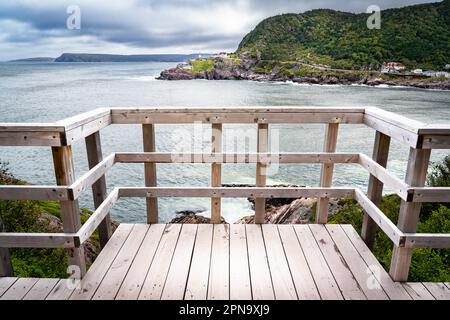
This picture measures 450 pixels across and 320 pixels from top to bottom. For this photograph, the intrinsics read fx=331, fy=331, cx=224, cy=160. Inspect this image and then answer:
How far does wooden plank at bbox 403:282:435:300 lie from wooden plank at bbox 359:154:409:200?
887 mm

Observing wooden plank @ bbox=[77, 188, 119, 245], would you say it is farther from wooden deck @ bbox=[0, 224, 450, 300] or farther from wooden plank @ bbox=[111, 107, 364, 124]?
wooden plank @ bbox=[111, 107, 364, 124]

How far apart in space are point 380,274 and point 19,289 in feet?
11.2

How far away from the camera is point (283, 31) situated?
425 feet

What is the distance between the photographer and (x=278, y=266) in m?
3.38

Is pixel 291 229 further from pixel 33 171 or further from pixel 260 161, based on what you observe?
pixel 33 171

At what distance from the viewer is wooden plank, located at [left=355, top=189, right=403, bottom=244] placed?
9.75ft

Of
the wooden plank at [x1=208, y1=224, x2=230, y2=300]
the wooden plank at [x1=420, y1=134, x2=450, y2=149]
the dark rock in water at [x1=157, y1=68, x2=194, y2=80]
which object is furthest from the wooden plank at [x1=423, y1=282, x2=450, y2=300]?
the dark rock in water at [x1=157, y1=68, x2=194, y2=80]

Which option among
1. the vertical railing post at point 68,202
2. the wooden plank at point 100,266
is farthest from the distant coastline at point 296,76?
the vertical railing post at point 68,202

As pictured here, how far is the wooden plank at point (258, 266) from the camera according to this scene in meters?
2.97

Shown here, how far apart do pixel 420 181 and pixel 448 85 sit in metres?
93.3

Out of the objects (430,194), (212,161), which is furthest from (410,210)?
(212,161)

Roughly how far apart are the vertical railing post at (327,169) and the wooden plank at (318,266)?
0.27m

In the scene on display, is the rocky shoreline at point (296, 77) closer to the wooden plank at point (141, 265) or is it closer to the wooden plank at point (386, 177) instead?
the wooden plank at point (386, 177)
